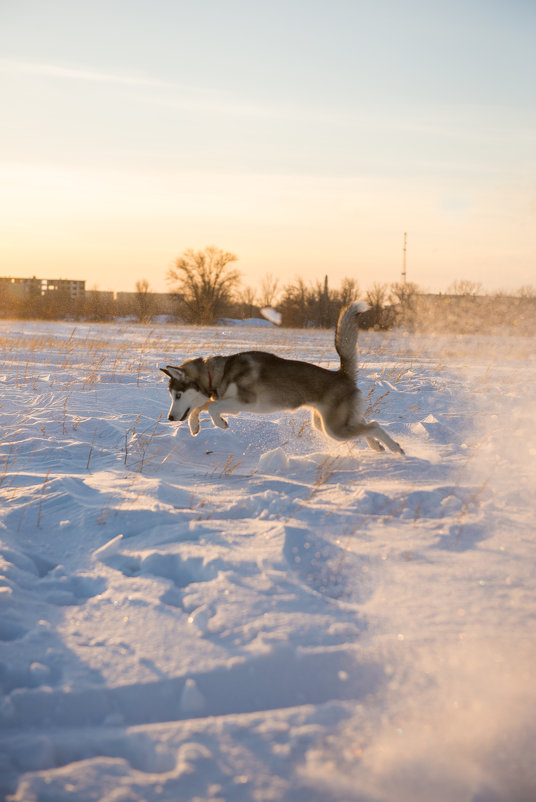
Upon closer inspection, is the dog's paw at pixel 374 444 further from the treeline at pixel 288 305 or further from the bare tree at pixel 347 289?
the bare tree at pixel 347 289

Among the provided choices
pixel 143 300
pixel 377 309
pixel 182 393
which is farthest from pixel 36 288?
pixel 182 393

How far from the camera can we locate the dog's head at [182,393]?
19.6 feet

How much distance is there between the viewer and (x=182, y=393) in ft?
19.8

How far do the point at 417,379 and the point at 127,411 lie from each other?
19.7 ft

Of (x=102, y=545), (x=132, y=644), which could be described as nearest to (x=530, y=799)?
(x=132, y=644)

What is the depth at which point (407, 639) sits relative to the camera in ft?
8.04

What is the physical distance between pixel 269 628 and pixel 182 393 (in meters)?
3.79

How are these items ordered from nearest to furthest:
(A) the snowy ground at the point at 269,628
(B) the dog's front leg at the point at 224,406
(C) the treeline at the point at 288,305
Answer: (A) the snowy ground at the point at 269,628 → (B) the dog's front leg at the point at 224,406 → (C) the treeline at the point at 288,305

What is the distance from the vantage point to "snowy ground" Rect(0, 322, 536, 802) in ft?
6.03

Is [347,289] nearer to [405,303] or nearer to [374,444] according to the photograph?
[405,303]

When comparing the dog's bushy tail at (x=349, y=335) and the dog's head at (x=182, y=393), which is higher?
→ the dog's bushy tail at (x=349, y=335)

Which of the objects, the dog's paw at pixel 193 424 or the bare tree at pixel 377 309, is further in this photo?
the bare tree at pixel 377 309

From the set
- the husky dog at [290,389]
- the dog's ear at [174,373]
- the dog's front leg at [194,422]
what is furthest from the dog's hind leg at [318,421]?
the dog's ear at [174,373]

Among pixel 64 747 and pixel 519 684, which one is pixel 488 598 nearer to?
pixel 519 684
